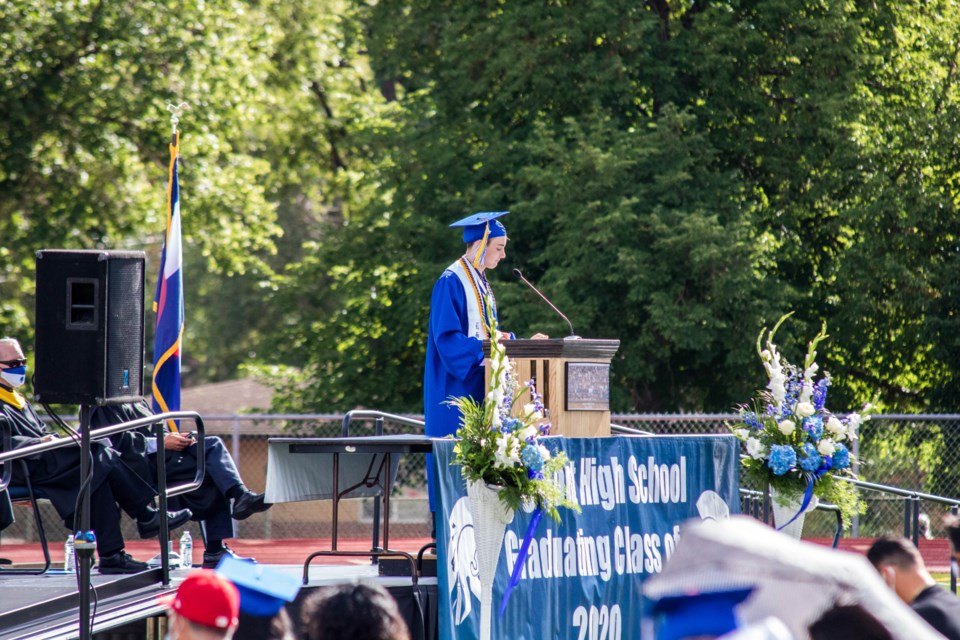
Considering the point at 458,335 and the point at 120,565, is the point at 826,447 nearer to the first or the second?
the point at 458,335

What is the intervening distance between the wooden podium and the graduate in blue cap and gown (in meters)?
0.22

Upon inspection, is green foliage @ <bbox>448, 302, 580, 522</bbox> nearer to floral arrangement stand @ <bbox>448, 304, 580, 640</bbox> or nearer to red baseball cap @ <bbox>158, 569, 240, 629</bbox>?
floral arrangement stand @ <bbox>448, 304, 580, 640</bbox>

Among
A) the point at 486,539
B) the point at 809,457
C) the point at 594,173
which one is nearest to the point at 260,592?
the point at 486,539

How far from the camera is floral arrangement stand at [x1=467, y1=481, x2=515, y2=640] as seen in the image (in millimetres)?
6609

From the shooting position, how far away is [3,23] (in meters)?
19.4

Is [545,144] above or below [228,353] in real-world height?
above

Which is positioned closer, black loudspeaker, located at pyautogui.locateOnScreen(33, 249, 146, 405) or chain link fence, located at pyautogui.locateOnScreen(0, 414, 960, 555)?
black loudspeaker, located at pyautogui.locateOnScreen(33, 249, 146, 405)

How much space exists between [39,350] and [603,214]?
11626mm

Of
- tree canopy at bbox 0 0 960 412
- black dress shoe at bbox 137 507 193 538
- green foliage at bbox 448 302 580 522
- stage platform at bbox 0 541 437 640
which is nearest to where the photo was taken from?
stage platform at bbox 0 541 437 640

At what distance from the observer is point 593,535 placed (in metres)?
7.45

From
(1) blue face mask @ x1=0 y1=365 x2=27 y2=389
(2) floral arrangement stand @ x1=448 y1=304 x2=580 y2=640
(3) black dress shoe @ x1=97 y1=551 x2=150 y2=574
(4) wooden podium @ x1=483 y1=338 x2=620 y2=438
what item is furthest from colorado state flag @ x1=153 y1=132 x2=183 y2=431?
(2) floral arrangement stand @ x1=448 y1=304 x2=580 y2=640

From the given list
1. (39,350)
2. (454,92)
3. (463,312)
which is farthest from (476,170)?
(39,350)

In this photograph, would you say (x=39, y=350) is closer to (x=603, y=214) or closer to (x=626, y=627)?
(x=626, y=627)

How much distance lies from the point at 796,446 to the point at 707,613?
5504 mm
